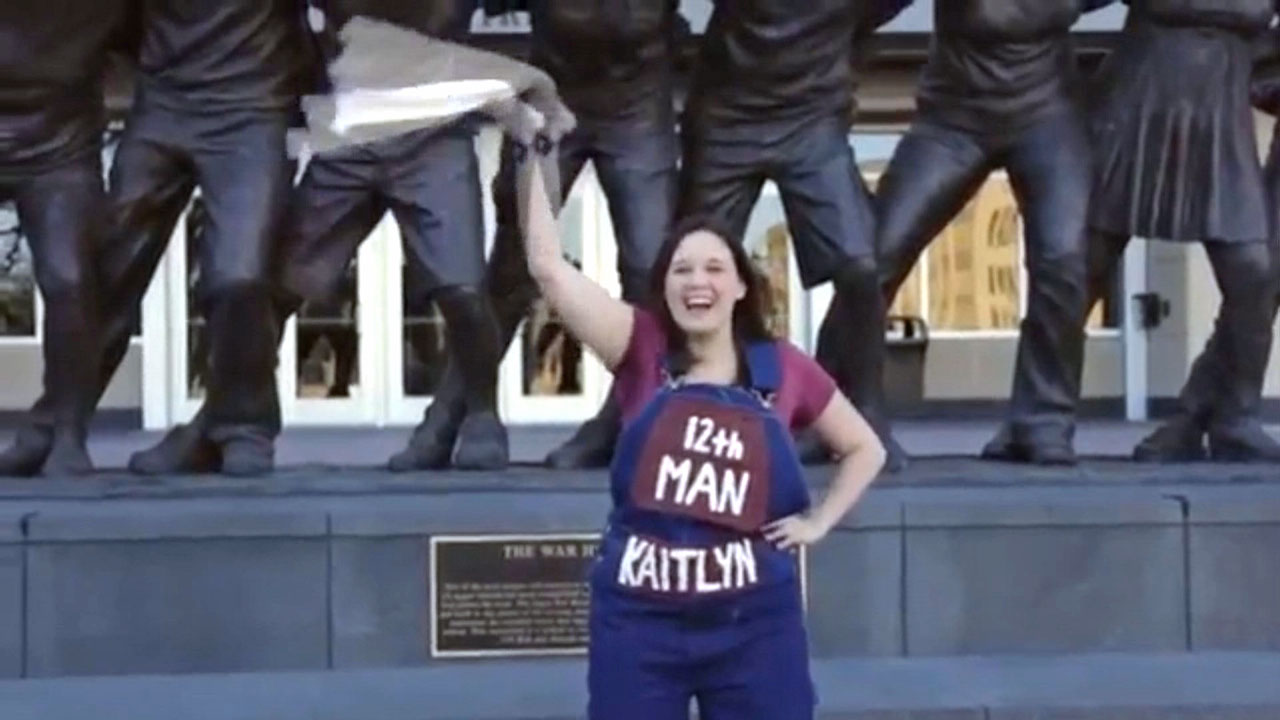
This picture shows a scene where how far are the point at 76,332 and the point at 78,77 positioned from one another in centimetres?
94

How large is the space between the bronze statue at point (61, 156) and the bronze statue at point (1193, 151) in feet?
12.6

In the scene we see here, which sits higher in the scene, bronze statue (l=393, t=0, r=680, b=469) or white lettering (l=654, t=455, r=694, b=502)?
bronze statue (l=393, t=0, r=680, b=469)

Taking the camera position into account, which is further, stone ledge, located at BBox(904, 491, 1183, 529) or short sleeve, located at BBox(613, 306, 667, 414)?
stone ledge, located at BBox(904, 491, 1183, 529)

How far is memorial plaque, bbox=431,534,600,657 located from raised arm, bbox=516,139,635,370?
2826 mm

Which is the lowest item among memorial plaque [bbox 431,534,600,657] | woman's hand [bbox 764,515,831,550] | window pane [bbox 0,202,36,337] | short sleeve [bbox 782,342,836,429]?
memorial plaque [bbox 431,534,600,657]

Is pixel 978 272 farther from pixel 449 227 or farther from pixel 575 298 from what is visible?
pixel 575 298

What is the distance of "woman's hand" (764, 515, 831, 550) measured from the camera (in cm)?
448

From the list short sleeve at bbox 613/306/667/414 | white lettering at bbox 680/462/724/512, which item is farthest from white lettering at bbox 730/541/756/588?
short sleeve at bbox 613/306/667/414

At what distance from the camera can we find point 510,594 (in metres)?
7.34

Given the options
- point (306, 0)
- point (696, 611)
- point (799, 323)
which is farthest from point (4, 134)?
point (799, 323)

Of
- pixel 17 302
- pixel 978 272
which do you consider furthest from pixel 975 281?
pixel 17 302

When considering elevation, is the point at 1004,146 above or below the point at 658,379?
above

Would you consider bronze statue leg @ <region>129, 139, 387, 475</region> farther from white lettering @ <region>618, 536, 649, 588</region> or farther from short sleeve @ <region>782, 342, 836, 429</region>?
white lettering @ <region>618, 536, 649, 588</region>

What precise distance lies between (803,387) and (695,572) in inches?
19.6
